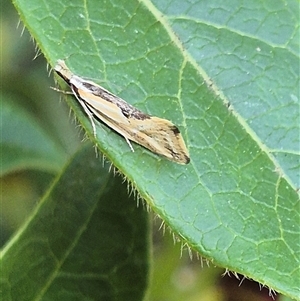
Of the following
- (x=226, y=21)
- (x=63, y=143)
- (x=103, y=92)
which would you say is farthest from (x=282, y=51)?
(x=63, y=143)

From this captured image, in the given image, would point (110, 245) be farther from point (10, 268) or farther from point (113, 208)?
point (10, 268)

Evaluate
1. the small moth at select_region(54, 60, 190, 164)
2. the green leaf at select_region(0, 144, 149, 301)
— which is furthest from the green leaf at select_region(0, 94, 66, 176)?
the small moth at select_region(54, 60, 190, 164)

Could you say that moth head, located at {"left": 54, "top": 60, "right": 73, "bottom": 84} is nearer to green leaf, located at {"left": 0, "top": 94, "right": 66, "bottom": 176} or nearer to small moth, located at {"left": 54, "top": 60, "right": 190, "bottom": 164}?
small moth, located at {"left": 54, "top": 60, "right": 190, "bottom": 164}

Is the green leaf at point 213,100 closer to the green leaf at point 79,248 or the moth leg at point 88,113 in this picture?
the moth leg at point 88,113

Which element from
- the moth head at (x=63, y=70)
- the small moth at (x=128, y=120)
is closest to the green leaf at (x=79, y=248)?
the small moth at (x=128, y=120)

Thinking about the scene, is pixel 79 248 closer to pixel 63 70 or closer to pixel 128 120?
pixel 128 120

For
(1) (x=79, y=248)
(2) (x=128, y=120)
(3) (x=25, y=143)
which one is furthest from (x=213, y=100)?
(3) (x=25, y=143)
